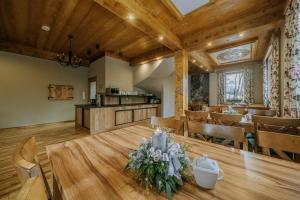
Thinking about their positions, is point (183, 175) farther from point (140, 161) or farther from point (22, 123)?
point (22, 123)

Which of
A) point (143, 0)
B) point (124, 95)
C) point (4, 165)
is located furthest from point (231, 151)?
point (124, 95)

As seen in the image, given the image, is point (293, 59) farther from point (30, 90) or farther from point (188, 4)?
point (30, 90)

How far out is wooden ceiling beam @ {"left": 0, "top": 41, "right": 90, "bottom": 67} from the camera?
165 inches

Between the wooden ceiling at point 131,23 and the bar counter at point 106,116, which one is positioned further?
the bar counter at point 106,116

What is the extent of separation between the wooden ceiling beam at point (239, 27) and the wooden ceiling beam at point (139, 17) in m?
0.54

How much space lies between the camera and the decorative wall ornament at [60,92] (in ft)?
16.8

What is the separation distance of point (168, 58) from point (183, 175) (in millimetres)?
4597

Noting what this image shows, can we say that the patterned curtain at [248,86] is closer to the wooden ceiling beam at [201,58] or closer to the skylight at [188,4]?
the wooden ceiling beam at [201,58]

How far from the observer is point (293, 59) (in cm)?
188

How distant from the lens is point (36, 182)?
435 millimetres

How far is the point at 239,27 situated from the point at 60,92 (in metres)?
6.33

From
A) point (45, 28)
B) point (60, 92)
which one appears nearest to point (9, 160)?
point (45, 28)

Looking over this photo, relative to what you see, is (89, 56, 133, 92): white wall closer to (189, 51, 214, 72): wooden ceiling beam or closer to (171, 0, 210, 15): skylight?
(189, 51, 214, 72): wooden ceiling beam

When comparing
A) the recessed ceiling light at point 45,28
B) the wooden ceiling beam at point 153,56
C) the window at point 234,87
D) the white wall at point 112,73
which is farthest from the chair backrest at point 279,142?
the window at point 234,87
